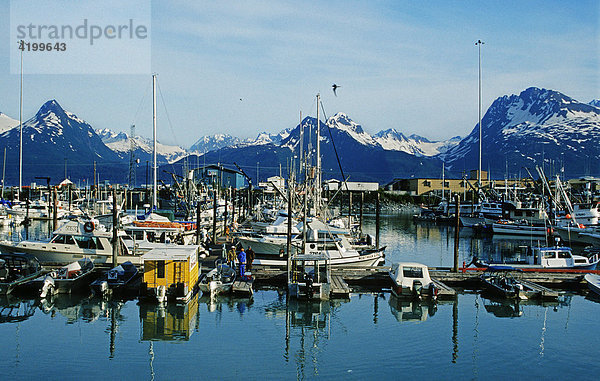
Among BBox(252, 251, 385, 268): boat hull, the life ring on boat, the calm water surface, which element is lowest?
the calm water surface

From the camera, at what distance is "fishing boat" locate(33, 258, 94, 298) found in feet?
→ 85.7

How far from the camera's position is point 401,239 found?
6222 centimetres

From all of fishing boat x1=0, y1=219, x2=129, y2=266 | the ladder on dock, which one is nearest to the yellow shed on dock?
the ladder on dock

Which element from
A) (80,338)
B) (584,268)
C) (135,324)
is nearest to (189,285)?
(135,324)

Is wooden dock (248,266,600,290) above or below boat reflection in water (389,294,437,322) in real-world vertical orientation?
above

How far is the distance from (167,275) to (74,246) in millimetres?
10050

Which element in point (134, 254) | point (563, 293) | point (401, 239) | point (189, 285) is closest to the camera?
point (189, 285)

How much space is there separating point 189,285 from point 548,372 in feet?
51.1


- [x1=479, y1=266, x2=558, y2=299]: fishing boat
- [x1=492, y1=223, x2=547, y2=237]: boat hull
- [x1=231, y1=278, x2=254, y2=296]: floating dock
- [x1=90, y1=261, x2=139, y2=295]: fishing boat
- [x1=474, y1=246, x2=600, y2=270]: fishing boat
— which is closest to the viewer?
[x1=90, y1=261, x2=139, y2=295]: fishing boat

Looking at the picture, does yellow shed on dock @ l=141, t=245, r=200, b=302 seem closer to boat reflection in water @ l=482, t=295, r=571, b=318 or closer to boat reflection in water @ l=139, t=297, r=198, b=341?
boat reflection in water @ l=139, t=297, r=198, b=341

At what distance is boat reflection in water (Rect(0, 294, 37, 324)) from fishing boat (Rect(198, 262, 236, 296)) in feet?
25.5

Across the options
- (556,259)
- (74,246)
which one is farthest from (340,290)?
(74,246)

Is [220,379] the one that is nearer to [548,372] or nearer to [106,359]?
[106,359]

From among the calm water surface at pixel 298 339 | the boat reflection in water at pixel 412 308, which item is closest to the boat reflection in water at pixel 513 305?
the calm water surface at pixel 298 339
